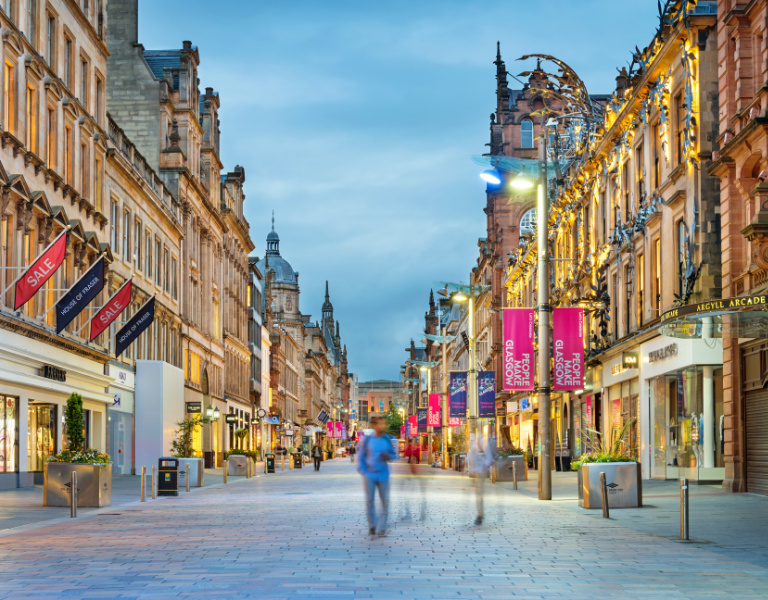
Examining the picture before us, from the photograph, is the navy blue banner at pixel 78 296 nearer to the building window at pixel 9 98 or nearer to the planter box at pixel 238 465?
the building window at pixel 9 98

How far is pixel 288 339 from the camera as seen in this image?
127 m

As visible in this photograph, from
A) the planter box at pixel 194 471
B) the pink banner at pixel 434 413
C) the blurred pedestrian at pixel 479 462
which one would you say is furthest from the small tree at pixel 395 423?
the blurred pedestrian at pixel 479 462

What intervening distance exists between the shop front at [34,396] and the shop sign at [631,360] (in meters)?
19.1

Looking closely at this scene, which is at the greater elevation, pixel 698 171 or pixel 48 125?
pixel 48 125

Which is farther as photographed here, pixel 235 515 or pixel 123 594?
pixel 235 515

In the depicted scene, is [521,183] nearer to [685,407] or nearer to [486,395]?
[685,407]

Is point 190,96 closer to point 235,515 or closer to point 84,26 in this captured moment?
point 84,26

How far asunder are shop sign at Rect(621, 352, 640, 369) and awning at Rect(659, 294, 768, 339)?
40.5 ft

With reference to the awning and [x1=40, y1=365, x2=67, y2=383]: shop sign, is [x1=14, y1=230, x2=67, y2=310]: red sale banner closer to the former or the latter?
[x1=40, y1=365, x2=67, y2=383]: shop sign

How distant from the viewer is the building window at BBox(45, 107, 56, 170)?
3441 cm

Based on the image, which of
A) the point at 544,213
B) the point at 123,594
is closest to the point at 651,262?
the point at 544,213

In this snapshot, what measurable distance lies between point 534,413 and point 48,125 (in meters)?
37.5

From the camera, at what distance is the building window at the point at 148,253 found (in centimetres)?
5088

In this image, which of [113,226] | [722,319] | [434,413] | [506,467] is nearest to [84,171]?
[113,226]
